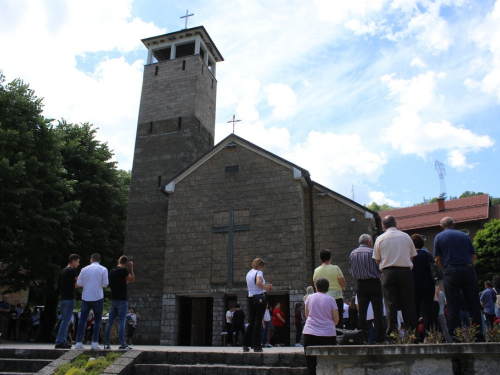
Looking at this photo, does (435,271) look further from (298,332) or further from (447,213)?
(447,213)

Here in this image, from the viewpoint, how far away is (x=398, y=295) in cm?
637

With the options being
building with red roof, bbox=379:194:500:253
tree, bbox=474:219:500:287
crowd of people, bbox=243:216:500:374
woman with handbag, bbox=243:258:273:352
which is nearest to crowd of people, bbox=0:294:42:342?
woman with handbag, bbox=243:258:273:352

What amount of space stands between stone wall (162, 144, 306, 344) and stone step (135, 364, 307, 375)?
983cm

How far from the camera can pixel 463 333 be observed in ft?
17.8

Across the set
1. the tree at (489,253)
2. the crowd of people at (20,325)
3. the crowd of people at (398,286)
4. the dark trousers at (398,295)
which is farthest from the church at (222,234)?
the tree at (489,253)

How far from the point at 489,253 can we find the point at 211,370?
99.1 ft

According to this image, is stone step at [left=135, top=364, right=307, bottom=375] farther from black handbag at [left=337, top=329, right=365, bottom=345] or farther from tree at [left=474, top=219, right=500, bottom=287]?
tree at [left=474, top=219, right=500, bottom=287]

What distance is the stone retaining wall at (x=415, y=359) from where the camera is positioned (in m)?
5.02

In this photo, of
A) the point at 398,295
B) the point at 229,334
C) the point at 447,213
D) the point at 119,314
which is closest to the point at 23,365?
the point at 119,314

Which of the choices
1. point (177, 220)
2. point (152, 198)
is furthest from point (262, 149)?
point (152, 198)

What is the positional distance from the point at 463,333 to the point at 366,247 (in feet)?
6.64

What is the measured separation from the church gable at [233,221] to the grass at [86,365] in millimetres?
9888

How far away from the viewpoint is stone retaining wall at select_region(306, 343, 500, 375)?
502cm

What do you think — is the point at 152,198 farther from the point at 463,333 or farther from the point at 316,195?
the point at 463,333
